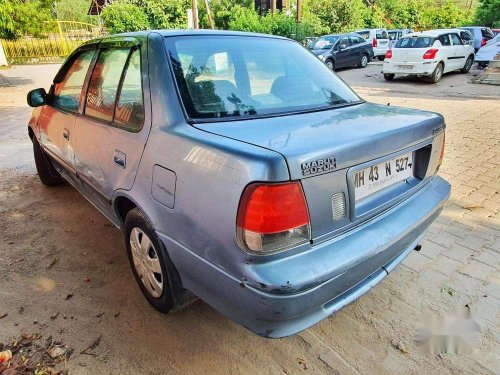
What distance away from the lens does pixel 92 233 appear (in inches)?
135

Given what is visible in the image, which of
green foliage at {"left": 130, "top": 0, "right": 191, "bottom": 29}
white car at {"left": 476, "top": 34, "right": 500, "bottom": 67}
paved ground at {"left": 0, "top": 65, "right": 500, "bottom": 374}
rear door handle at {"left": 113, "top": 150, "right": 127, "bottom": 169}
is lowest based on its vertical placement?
paved ground at {"left": 0, "top": 65, "right": 500, "bottom": 374}

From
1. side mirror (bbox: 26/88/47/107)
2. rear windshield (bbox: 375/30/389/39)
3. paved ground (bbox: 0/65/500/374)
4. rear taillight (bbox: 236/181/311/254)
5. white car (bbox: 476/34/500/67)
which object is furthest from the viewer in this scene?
rear windshield (bbox: 375/30/389/39)

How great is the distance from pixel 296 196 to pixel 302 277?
0.34 metres

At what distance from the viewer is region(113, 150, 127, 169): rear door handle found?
90.0 inches

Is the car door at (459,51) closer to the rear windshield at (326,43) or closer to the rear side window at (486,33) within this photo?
the rear windshield at (326,43)

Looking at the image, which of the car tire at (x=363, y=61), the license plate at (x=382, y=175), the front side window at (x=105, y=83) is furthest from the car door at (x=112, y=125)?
the car tire at (x=363, y=61)

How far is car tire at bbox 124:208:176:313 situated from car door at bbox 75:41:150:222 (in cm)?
25

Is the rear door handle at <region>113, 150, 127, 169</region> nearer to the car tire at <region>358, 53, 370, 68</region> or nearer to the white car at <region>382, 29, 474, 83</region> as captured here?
the white car at <region>382, 29, 474, 83</region>

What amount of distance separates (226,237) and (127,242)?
1.13 meters

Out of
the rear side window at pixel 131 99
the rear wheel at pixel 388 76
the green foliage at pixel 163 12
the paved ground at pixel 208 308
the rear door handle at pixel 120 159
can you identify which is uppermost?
the green foliage at pixel 163 12

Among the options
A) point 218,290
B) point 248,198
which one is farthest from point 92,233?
point 248,198

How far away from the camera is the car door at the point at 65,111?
3.07m

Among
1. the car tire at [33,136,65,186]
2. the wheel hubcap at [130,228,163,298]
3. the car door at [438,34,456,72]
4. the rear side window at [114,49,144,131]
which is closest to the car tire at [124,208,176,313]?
the wheel hubcap at [130,228,163,298]

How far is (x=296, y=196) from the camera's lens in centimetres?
158
